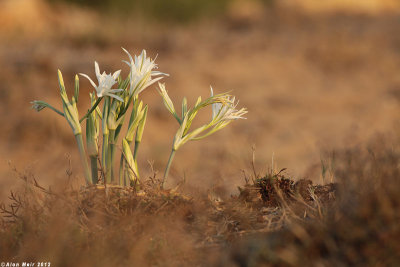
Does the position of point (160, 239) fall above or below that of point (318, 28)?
below

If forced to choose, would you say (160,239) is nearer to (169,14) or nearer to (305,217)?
(305,217)

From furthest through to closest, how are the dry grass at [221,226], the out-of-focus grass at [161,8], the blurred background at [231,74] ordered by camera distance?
the out-of-focus grass at [161,8] < the blurred background at [231,74] < the dry grass at [221,226]

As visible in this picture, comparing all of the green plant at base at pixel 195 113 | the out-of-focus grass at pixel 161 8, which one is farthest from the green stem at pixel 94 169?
the out-of-focus grass at pixel 161 8

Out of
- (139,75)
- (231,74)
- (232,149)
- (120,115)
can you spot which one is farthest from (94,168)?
(231,74)

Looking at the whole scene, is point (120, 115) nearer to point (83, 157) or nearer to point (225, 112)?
point (83, 157)

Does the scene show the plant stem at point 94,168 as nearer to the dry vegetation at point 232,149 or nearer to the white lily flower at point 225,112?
the dry vegetation at point 232,149

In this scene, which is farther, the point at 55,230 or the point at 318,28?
the point at 318,28

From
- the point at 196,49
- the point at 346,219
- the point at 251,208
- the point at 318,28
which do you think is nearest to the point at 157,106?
the point at 196,49
